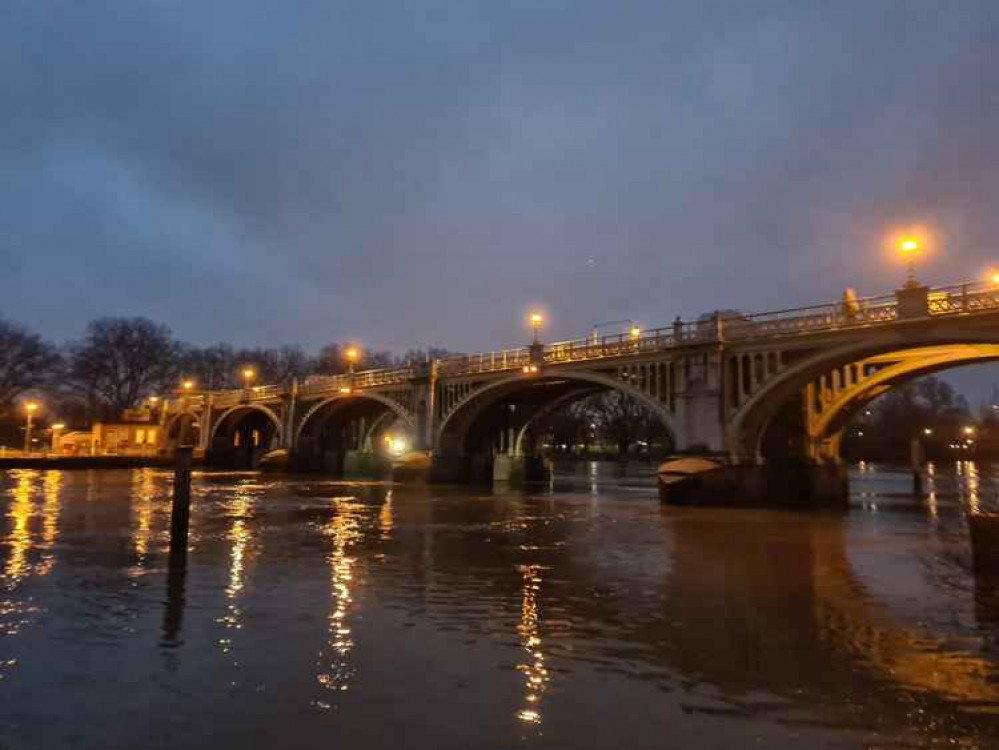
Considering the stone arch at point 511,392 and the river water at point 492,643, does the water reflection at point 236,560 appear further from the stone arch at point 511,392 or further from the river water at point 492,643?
the stone arch at point 511,392

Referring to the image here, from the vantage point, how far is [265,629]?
400 inches

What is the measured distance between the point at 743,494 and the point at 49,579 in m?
28.8

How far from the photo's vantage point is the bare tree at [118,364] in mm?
93250

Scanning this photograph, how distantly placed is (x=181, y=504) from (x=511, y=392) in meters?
35.7

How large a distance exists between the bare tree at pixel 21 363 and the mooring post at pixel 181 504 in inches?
2849

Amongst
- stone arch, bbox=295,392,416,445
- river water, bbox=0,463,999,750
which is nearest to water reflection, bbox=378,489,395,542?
river water, bbox=0,463,999,750

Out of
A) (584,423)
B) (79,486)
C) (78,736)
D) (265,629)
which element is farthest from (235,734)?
(584,423)

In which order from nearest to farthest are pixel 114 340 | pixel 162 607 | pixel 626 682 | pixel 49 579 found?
pixel 626 682 < pixel 162 607 < pixel 49 579 < pixel 114 340

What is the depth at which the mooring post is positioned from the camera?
17.4 meters

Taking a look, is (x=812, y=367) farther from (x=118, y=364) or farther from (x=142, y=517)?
(x=118, y=364)

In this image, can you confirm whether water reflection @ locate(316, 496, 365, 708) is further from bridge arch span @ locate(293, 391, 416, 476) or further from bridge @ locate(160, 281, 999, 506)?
bridge arch span @ locate(293, 391, 416, 476)

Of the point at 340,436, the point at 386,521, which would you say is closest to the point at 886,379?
the point at 386,521

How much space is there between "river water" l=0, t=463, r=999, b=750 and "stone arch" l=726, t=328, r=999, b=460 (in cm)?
1041

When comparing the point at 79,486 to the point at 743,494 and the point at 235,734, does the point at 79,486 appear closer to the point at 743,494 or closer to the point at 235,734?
the point at 743,494
